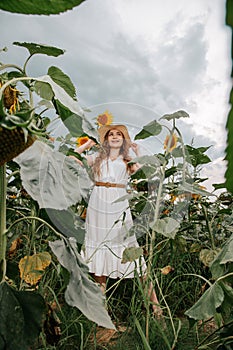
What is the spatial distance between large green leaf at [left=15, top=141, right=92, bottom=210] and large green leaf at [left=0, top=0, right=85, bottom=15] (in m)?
0.30

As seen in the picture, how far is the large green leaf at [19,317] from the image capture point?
1.78ft

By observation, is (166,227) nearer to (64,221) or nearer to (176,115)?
(176,115)

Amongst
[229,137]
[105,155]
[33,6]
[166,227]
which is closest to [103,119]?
[105,155]

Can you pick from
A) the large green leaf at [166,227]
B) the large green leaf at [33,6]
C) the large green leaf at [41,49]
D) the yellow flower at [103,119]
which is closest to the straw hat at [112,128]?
the yellow flower at [103,119]

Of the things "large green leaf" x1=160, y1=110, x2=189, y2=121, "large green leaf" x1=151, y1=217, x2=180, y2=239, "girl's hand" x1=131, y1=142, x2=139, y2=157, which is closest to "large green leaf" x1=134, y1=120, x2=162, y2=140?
"large green leaf" x1=160, y1=110, x2=189, y2=121

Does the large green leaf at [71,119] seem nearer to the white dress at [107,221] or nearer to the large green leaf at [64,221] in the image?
the large green leaf at [64,221]

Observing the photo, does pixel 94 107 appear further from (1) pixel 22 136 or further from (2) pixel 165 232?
(1) pixel 22 136

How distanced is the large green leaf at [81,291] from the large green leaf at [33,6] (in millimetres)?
409

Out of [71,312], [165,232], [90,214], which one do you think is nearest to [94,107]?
[165,232]

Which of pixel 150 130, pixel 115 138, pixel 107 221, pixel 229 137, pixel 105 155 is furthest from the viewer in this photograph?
pixel 107 221

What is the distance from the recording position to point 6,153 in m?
0.39

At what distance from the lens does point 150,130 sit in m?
1.41

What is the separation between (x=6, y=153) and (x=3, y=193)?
21 cm

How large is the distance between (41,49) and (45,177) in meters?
0.41
